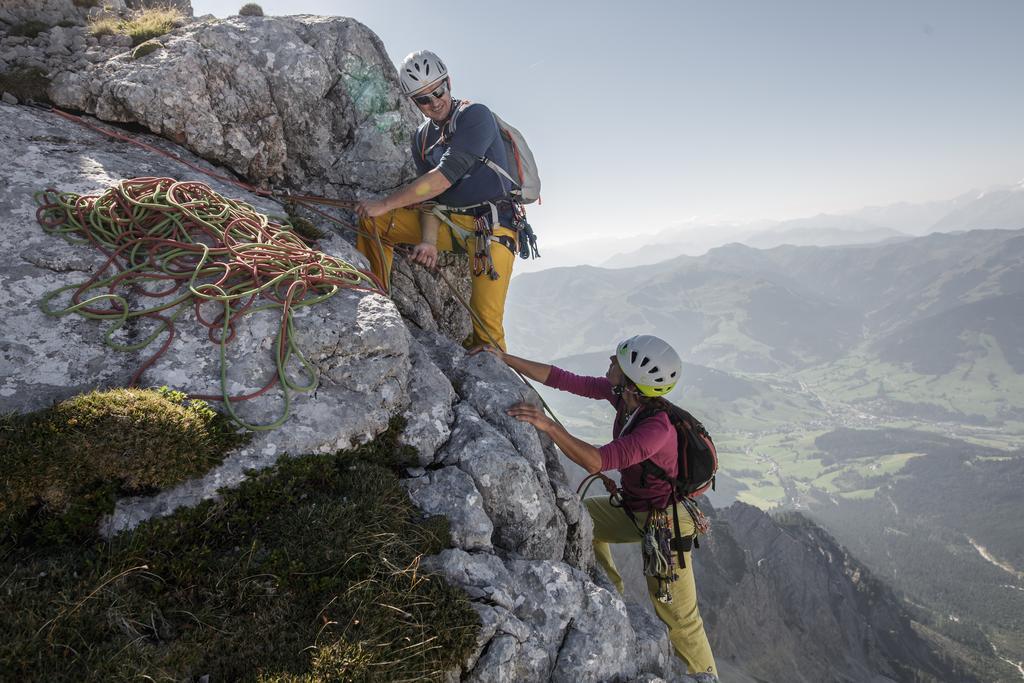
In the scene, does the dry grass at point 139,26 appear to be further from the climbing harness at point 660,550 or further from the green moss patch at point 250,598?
the climbing harness at point 660,550

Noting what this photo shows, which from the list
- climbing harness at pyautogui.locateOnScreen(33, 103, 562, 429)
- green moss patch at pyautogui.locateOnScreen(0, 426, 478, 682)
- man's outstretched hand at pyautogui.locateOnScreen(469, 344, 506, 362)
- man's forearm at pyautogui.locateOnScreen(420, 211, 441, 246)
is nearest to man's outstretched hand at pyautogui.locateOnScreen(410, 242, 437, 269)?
man's forearm at pyautogui.locateOnScreen(420, 211, 441, 246)

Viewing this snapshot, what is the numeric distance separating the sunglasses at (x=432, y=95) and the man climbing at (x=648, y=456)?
16.9 ft

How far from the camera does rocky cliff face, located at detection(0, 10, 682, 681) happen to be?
5.51 meters

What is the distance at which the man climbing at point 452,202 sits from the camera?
26.6 ft

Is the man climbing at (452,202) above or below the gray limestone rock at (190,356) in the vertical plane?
above

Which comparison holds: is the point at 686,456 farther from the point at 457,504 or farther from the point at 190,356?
the point at 190,356

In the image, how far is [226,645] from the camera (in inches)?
167

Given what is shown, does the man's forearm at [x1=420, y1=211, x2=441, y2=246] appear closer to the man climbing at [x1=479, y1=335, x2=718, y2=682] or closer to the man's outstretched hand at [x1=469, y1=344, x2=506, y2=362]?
the man's outstretched hand at [x1=469, y1=344, x2=506, y2=362]

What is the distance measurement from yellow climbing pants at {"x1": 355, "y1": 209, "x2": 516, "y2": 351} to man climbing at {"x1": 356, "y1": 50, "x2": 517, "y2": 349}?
0.7 inches

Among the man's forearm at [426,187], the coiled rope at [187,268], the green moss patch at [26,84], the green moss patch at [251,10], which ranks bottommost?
the coiled rope at [187,268]

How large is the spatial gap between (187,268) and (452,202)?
447 cm

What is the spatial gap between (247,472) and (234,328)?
1835 mm

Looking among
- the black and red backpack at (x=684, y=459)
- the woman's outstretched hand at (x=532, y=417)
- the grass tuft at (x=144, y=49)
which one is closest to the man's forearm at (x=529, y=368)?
the woman's outstretched hand at (x=532, y=417)

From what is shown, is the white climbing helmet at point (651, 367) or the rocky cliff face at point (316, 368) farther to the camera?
the white climbing helmet at point (651, 367)
